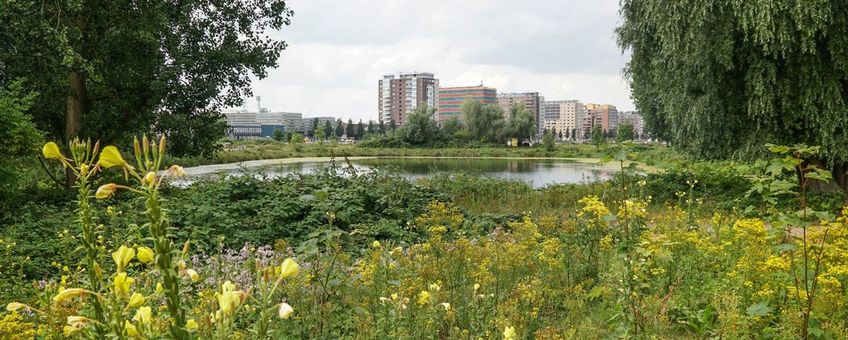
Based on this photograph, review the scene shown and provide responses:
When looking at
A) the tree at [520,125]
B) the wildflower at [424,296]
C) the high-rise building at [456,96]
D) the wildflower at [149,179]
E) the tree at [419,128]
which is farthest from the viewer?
the high-rise building at [456,96]

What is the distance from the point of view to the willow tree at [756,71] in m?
9.05

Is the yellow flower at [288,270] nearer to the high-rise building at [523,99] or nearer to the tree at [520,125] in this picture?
the tree at [520,125]

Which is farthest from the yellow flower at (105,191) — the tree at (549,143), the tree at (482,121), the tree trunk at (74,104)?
the tree at (482,121)

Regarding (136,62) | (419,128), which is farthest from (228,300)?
(419,128)

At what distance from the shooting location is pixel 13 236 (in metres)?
5.83

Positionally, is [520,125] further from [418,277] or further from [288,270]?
[288,270]

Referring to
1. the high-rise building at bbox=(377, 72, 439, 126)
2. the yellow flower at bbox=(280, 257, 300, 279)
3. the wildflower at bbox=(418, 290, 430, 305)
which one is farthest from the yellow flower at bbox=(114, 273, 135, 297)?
the high-rise building at bbox=(377, 72, 439, 126)

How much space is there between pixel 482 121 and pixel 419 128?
6963 millimetres

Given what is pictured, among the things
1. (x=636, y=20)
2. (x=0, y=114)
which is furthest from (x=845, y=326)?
(x=636, y=20)

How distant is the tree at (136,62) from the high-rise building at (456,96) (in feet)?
427

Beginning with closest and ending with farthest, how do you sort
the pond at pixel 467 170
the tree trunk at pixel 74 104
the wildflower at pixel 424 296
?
the wildflower at pixel 424 296
the tree trunk at pixel 74 104
the pond at pixel 467 170

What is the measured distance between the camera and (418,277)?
3.41 metres

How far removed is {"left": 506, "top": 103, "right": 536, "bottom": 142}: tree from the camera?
58562mm

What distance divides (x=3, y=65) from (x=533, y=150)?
139 feet
